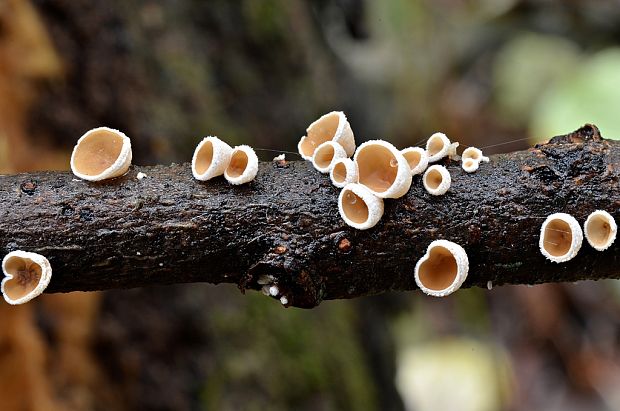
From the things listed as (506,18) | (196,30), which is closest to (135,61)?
(196,30)

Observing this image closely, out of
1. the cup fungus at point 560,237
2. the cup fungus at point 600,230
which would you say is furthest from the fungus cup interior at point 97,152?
the cup fungus at point 600,230

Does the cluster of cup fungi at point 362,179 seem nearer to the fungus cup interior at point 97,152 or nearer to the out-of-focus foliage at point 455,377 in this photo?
the fungus cup interior at point 97,152

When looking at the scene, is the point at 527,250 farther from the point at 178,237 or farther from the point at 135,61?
the point at 135,61

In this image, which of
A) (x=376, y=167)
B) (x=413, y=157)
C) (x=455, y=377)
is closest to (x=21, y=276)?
(x=376, y=167)

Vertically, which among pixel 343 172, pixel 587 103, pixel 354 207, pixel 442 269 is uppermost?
pixel 587 103

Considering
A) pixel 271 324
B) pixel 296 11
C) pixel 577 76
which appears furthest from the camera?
pixel 577 76

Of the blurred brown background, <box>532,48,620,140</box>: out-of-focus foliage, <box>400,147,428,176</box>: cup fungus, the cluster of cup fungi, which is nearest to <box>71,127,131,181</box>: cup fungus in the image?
the cluster of cup fungi

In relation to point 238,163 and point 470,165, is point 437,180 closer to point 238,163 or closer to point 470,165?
point 470,165

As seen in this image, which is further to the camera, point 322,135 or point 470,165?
point 322,135
